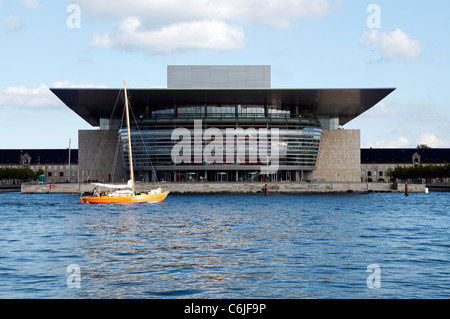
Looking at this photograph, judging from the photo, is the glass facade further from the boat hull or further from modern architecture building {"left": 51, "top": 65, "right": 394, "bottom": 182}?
the boat hull

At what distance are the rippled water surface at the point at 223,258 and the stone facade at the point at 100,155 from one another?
78.7 metres

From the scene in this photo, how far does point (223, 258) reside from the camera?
68.1 ft

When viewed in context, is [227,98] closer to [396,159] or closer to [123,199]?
[123,199]

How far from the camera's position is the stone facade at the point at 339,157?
4530 inches

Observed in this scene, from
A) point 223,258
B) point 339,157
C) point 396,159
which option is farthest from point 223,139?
point 396,159

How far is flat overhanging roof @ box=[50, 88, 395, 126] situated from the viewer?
90.0 m

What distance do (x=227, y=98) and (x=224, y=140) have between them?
768 centimetres

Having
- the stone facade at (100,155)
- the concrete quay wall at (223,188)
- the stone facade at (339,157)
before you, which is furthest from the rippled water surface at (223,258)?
the stone facade at (100,155)

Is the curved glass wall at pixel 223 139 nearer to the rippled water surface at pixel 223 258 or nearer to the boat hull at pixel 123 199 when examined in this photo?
the boat hull at pixel 123 199

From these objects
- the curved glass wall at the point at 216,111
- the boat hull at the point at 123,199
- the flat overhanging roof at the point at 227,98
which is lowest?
the boat hull at the point at 123,199

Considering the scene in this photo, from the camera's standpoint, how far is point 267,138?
99.8 metres

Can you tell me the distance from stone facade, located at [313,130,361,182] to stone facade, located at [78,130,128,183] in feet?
139
